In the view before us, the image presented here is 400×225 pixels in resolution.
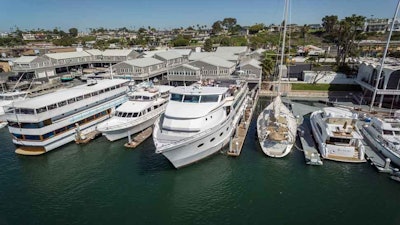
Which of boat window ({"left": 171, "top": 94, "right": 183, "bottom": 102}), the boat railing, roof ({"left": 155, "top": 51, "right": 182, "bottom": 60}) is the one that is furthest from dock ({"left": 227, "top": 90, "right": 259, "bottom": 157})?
roof ({"left": 155, "top": 51, "right": 182, "bottom": 60})

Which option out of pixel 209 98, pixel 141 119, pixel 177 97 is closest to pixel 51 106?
pixel 141 119

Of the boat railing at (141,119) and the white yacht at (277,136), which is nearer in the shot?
the white yacht at (277,136)

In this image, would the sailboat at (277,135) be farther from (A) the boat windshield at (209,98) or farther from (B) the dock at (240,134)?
(A) the boat windshield at (209,98)

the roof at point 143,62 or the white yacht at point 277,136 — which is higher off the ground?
the roof at point 143,62

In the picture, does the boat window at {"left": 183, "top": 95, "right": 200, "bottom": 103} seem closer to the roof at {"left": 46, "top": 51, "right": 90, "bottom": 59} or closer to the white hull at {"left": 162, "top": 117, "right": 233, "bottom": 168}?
the white hull at {"left": 162, "top": 117, "right": 233, "bottom": 168}

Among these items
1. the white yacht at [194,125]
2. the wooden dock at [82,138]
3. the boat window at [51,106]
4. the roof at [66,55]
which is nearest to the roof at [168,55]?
the roof at [66,55]

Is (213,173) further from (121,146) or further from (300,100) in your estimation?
(300,100)

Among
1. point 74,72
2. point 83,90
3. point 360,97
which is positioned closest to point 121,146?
point 83,90
